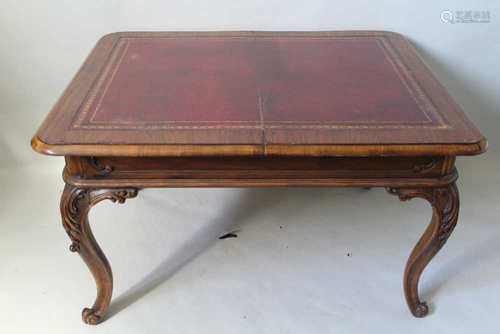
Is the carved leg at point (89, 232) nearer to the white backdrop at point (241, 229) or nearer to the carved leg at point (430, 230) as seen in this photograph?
the white backdrop at point (241, 229)

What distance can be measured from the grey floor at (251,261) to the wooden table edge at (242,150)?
1.72 feet

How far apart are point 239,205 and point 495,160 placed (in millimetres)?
932

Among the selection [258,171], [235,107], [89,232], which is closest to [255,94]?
[235,107]

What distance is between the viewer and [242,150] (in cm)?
94

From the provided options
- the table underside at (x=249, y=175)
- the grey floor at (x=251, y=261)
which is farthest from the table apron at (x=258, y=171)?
the grey floor at (x=251, y=261)

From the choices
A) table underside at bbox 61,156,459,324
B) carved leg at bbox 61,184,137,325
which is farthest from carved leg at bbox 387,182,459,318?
carved leg at bbox 61,184,137,325

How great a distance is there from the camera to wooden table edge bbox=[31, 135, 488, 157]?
Answer: 3.07 ft

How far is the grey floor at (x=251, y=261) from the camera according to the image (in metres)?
1.27

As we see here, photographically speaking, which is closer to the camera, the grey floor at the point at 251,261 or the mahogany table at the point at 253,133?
the mahogany table at the point at 253,133

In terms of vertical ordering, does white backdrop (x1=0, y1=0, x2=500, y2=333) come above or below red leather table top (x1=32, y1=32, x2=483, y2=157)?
below

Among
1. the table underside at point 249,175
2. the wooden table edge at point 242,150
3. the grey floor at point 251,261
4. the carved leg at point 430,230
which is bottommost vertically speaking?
the grey floor at point 251,261

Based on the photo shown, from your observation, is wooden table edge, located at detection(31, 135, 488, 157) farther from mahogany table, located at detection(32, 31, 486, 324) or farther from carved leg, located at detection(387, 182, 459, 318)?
carved leg, located at detection(387, 182, 459, 318)

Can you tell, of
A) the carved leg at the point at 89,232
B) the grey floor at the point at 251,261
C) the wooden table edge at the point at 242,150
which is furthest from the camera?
the grey floor at the point at 251,261

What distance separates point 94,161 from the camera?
996mm
